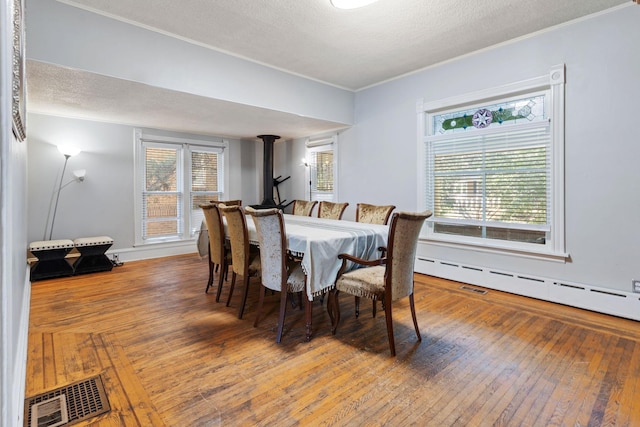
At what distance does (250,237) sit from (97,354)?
1.48 meters

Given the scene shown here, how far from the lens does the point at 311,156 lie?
6.44 m

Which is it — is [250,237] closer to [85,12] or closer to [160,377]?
[160,377]

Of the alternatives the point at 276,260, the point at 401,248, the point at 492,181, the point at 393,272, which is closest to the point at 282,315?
the point at 276,260

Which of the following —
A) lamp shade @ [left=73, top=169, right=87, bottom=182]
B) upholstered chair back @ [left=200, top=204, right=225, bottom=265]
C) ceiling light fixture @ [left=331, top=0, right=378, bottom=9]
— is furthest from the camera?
lamp shade @ [left=73, top=169, right=87, bottom=182]

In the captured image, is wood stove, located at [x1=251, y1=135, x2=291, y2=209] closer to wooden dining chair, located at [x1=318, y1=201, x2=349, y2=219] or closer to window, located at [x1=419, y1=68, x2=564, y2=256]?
wooden dining chair, located at [x1=318, y1=201, x2=349, y2=219]

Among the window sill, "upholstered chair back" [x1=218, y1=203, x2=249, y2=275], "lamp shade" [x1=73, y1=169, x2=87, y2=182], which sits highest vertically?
"lamp shade" [x1=73, y1=169, x2=87, y2=182]

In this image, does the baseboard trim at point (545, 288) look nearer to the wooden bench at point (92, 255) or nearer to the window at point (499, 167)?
the window at point (499, 167)

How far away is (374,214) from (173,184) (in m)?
4.01

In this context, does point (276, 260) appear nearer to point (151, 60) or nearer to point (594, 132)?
point (151, 60)

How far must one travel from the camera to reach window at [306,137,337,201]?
19.5ft

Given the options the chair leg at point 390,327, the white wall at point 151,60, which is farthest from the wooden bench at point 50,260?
the chair leg at point 390,327

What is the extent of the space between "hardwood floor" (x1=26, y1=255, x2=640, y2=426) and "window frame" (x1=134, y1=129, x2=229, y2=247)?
2.36 meters

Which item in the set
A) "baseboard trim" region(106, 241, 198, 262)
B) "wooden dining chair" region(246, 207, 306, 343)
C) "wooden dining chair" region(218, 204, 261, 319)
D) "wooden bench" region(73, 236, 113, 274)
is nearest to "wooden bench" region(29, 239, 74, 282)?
"wooden bench" region(73, 236, 113, 274)

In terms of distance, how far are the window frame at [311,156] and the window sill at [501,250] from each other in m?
2.01
